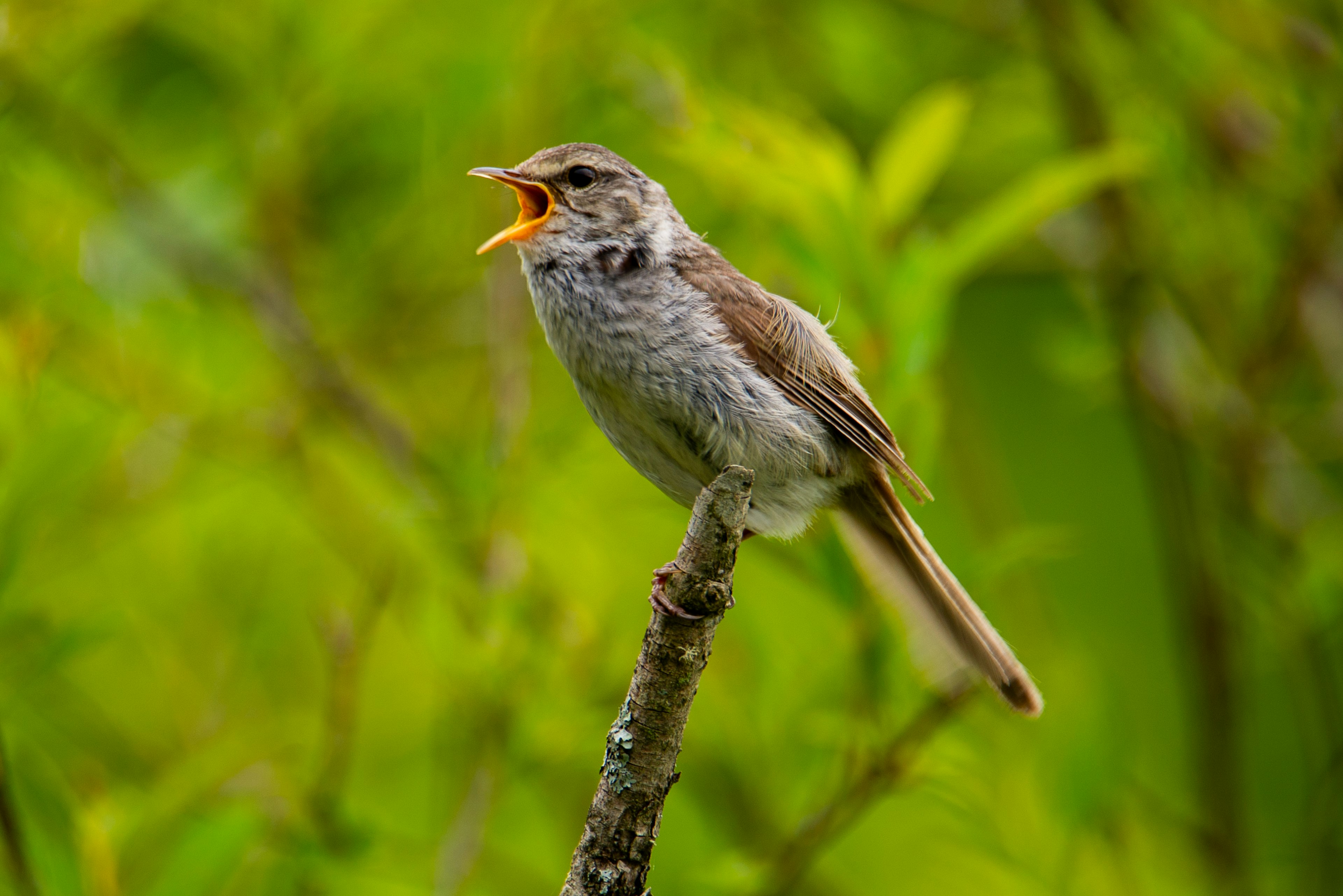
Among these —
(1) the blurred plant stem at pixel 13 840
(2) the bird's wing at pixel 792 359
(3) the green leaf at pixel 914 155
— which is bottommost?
(1) the blurred plant stem at pixel 13 840

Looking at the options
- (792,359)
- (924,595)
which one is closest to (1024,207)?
(792,359)

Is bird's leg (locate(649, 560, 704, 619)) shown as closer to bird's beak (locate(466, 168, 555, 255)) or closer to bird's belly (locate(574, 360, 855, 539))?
bird's belly (locate(574, 360, 855, 539))

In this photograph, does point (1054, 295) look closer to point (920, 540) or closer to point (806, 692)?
point (920, 540)

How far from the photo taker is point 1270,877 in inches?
152

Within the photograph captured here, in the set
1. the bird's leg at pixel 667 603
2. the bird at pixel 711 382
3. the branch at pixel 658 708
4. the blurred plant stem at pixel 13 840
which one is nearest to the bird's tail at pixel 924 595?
the bird at pixel 711 382

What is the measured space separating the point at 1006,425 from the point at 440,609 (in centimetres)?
366

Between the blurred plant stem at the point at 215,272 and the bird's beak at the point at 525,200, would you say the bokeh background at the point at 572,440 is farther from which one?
the bird's beak at the point at 525,200

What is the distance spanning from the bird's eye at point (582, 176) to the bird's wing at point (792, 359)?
0.40m

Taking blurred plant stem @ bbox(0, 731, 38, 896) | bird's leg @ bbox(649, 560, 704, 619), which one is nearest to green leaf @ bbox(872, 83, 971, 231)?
bird's leg @ bbox(649, 560, 704, 619)

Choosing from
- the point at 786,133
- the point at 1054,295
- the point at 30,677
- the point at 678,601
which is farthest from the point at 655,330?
the point at 1054,295

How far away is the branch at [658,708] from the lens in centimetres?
214

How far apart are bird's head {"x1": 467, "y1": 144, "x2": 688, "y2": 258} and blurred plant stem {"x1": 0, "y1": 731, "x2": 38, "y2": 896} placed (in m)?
1.73

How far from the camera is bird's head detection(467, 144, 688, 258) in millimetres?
3357

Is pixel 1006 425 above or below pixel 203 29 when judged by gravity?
above
